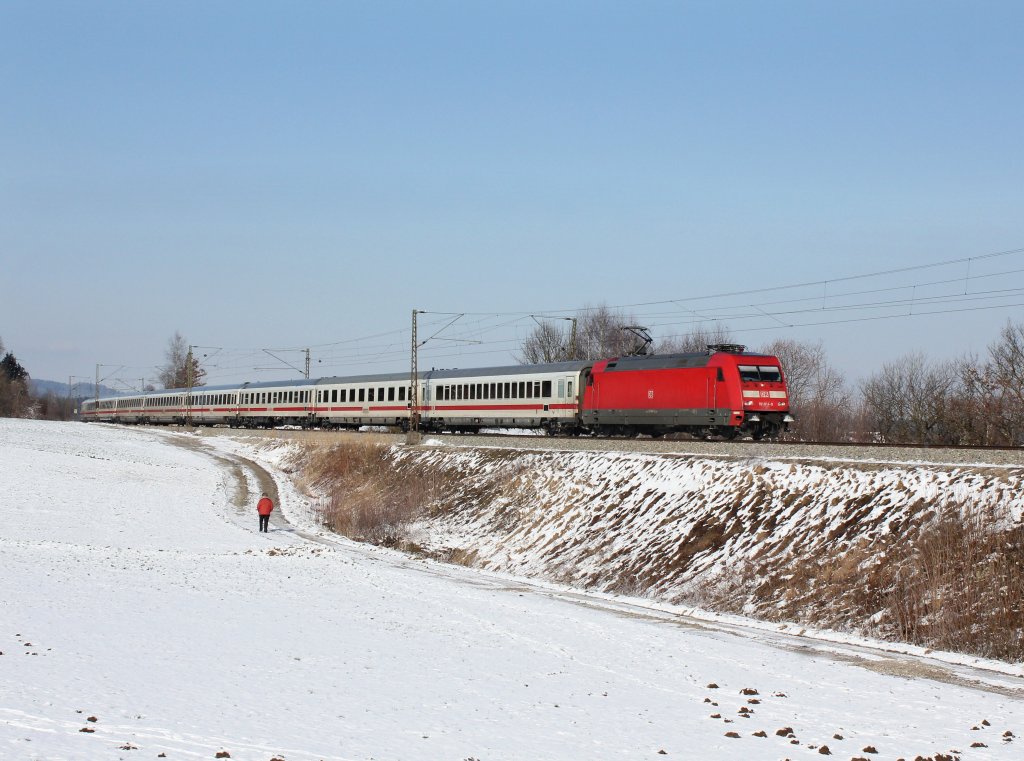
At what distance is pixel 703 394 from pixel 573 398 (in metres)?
9.69

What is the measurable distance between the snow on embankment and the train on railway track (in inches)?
150

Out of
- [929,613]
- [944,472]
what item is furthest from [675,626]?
[944,472]

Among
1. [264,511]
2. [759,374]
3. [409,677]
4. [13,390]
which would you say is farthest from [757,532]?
[13,390]

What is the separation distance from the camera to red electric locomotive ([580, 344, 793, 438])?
35.6 metres

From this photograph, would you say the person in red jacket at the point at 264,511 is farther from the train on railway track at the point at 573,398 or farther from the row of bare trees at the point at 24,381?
the row of bare trees at the point at 24,381

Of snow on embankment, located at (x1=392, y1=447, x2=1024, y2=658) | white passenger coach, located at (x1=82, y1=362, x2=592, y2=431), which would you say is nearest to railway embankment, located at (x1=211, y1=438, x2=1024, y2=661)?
snow on embankment, located at (x1=392, y1=447, x2=1024, y2=658)

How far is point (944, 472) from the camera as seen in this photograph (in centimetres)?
2373

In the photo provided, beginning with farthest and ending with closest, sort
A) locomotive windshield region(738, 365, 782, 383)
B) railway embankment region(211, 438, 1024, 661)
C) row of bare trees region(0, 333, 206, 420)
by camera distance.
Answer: row of bare trees region(0, 333, 206, 420) → locomotive windshield region(738, 365, 782, 383) → railway embankment region(211, 438, 1024, 661)

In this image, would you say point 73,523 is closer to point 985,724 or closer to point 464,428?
point 464,428

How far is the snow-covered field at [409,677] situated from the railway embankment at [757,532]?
1.90 meters

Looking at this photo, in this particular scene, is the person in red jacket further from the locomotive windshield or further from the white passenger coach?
the locomotive windshield

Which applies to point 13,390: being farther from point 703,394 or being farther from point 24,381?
point 703,394

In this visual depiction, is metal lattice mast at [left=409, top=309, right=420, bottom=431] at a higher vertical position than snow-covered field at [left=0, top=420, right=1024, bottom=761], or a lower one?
higher

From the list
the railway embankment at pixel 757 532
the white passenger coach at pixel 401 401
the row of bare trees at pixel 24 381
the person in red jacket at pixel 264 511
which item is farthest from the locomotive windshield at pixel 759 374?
the row of bare trees at pixel 24 381
